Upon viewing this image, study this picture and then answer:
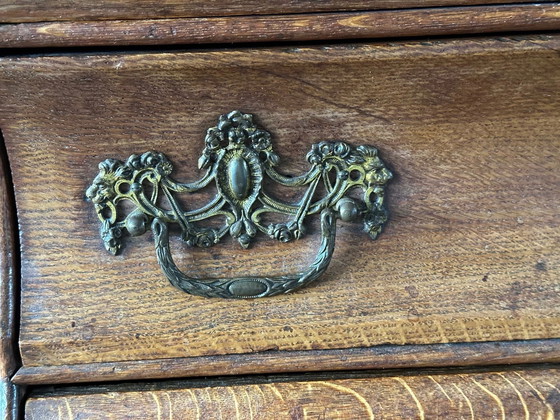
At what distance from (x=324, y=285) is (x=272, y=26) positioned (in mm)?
197

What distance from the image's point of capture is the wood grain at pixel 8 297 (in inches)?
18.1

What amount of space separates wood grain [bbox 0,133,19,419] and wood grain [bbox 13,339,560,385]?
0.04 ft

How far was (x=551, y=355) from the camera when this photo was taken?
0.47 meters

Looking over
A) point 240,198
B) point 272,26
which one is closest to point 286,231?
point 240,198

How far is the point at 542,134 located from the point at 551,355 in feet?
0.56

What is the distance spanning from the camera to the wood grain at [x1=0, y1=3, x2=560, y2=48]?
40cm

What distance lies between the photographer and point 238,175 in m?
0.44

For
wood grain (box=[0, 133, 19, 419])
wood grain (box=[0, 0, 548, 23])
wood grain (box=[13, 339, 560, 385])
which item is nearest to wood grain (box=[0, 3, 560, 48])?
wood grain (box=[0, 0, 548, 23])

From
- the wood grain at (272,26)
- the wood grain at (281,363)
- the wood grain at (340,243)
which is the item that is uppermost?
the wood grain at (272,26)

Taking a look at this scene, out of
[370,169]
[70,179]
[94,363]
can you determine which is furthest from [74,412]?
[370,169]

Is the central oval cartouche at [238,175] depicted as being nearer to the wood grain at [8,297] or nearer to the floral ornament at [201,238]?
the floral ornament at [201,238]

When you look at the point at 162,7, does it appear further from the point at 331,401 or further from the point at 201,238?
the point at 331,401

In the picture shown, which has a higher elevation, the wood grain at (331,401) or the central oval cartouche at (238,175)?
the central oval cartouche at (238,175)

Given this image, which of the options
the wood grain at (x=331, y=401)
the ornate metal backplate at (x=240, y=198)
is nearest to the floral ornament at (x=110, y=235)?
the ornate metal backplate at (x=240, y=198)
